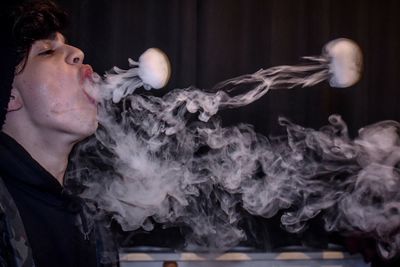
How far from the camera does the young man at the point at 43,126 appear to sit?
1.30 m

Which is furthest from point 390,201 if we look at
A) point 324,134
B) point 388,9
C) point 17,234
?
point 17,234

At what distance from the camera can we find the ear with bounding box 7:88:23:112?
4.48ft

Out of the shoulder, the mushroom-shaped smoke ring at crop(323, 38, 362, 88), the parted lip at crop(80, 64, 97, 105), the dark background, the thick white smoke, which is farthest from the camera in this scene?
the dark background

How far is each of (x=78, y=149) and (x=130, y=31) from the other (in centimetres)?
61

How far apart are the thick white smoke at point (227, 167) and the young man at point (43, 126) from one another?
456mm

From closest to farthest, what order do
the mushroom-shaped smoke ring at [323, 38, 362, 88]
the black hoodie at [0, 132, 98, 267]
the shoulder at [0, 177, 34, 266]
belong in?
the shoulder at [0, 177, 34, 266], the black hoodie at [0, 132, 98, 267], the mushroom-shaped smoke ring at [323, 38, 362, 88]

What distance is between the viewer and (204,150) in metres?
2.16

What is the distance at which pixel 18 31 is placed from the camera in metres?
1.36

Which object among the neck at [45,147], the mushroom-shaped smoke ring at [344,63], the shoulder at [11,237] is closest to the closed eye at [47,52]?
the neck at [45,147]

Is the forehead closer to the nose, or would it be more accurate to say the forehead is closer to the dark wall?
the nose

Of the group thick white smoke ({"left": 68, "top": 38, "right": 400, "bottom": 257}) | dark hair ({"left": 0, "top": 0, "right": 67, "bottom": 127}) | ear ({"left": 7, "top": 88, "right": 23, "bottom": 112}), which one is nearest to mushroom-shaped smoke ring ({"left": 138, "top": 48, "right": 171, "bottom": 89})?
thick white smoke ({"left": 68, "top": 38, "right": 400, "bottom": 257})

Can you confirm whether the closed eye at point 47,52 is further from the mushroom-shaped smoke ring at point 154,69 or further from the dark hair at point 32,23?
the mushroom-shaped smoke ring at point 154,69

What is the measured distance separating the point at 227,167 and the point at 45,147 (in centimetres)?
89

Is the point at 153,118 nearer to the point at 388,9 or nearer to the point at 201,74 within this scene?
the point at 201,74
